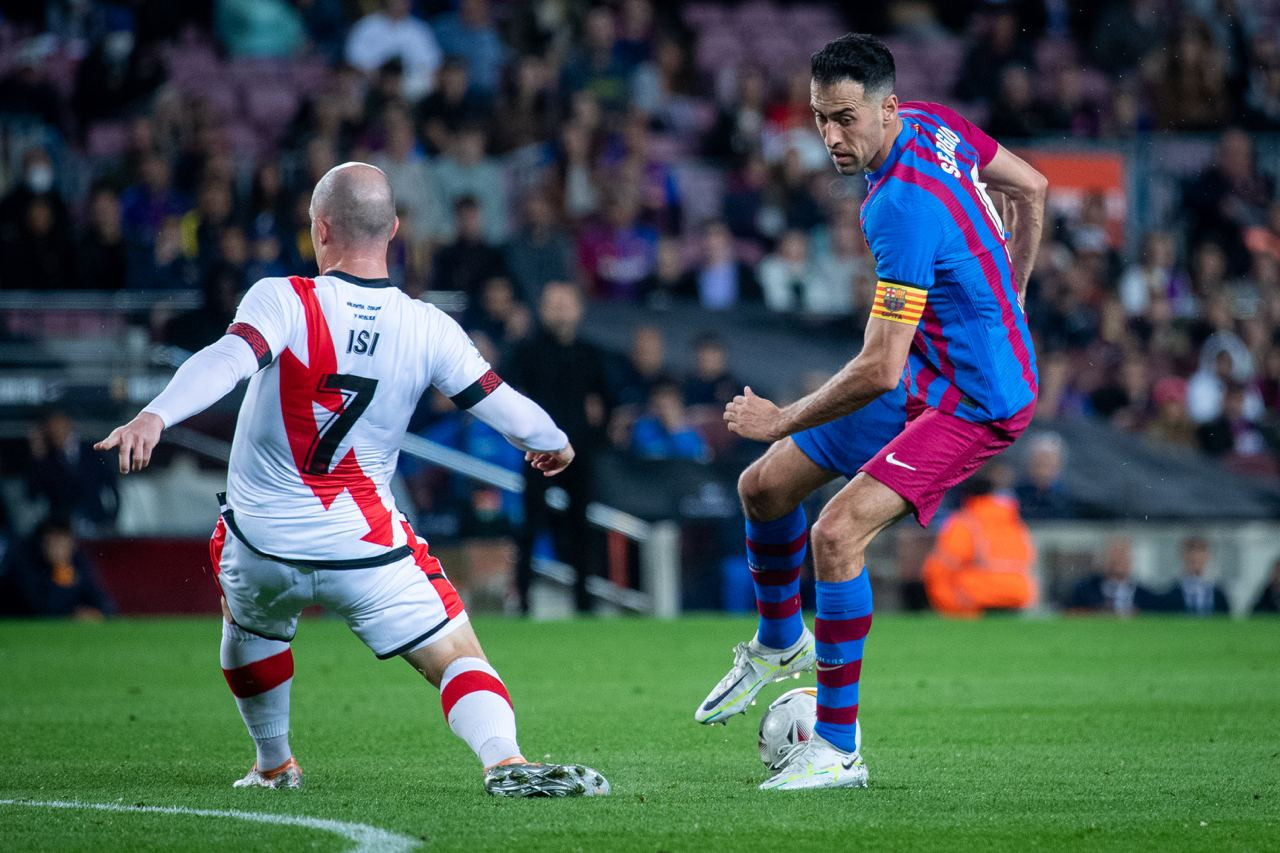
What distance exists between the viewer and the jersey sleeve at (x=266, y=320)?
4.89 metres

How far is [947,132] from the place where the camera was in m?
5.85

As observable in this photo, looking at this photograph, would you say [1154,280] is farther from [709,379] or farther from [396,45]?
[396,45]

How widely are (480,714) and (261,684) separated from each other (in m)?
0.80

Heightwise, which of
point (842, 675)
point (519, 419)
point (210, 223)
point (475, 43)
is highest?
point (475, 43)

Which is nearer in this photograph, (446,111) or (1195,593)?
(1195,593)

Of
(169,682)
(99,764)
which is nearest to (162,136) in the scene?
(169,682)

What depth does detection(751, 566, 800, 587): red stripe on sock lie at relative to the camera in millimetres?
6457

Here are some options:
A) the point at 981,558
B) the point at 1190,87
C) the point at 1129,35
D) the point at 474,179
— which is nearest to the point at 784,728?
the point at 981,558

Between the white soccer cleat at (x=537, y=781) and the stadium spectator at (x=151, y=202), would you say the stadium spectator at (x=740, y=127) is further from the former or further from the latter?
the white soccer cleat at (x=537, y=781)

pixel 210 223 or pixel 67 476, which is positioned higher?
pixel 210 223

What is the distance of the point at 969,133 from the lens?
6031mm

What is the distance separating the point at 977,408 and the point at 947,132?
2.98 ft

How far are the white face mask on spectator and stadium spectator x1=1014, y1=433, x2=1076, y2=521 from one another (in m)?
8.51

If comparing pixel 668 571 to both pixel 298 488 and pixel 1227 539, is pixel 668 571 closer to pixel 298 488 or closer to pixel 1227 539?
pixel 1227 539
